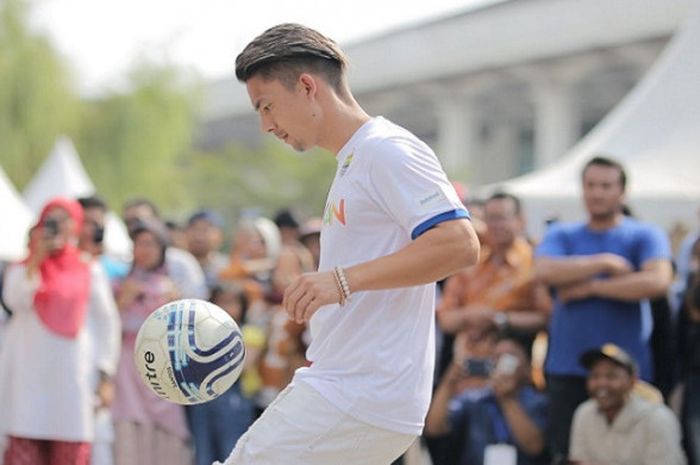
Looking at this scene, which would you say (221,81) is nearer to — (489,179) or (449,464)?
(489,179)

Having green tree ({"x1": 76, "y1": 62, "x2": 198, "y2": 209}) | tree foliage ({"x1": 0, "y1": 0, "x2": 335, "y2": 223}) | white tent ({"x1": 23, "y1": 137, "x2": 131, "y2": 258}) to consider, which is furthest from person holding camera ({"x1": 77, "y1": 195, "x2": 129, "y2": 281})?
green tree ({"x1": 76, "y1": 62, "x2": 198, "y2": 209})

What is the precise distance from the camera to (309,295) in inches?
165

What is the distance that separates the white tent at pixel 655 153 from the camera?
11.4 m

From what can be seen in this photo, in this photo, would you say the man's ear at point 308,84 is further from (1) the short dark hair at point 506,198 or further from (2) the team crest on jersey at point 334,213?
(1) the short dark hair at point 506,198

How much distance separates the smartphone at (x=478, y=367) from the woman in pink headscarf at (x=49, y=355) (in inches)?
93.6

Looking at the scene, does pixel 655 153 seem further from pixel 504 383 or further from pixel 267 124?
pixel 267 124

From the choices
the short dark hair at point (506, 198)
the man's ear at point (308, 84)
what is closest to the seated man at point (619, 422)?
the short dark hair at point (506, 198)

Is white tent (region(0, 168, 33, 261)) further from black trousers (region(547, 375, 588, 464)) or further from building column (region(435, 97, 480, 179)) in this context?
building column (region(435, 97, 480, 179))

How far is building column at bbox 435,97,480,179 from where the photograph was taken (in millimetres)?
45969

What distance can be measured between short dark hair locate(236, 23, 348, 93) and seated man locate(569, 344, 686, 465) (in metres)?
3.83

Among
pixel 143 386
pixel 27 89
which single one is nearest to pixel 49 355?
pixel 143 386

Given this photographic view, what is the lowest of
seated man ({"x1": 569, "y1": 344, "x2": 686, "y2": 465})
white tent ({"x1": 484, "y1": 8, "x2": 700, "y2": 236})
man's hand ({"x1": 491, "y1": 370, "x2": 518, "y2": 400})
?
seated man ({"x1": 569, "y1": 344, "x2": 686, "y2": 465})

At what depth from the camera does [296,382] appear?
4.47m

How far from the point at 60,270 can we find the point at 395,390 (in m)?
4.75
